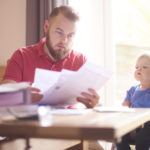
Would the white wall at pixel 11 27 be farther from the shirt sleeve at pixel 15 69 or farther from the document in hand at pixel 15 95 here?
the document in hand at pixel 15 95

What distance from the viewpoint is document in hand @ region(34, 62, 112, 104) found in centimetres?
101

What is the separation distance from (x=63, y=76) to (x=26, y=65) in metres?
0.87

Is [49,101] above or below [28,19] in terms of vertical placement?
below

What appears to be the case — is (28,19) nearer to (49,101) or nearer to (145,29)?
(145,29)

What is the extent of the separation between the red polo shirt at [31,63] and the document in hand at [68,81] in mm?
675

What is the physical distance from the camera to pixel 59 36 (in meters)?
1.80

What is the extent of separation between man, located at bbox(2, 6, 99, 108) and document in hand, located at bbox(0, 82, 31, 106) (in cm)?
82

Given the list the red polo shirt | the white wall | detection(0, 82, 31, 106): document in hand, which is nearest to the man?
the red polo shirt

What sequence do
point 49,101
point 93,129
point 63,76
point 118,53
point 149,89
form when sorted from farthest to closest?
point 118,53 → point 149,89 → point 49,101 → point 63,76 → point 93,129

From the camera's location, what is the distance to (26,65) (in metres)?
1.83

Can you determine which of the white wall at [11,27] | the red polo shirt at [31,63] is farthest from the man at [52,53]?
the white wall at [11,27]

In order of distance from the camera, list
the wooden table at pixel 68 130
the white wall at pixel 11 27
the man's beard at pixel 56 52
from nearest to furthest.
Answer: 1. the wooden table at pixel 68 130
2. the man's beard at pixel 56 52
3. the white wall at pixel 11 27

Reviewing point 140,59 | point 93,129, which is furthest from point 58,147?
point 140,59

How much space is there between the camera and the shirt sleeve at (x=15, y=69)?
5.70 ft
